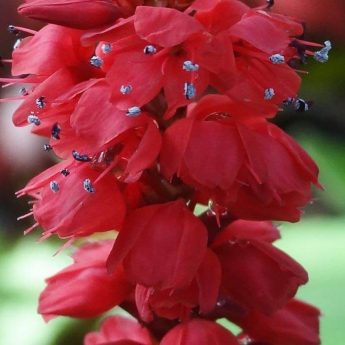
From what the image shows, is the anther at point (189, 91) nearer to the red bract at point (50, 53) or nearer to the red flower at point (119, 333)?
the red bract at point (50, 53)

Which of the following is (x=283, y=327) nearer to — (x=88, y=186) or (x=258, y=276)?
(x=258, y=276)

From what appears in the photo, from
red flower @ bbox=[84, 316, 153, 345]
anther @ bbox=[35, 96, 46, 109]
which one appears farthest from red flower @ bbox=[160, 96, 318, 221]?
red flower @ bbox=[84, 316, 153, 345]

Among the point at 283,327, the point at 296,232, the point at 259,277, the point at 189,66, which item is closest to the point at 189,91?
the point at 189,66

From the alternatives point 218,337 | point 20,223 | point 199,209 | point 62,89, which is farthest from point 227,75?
point 20,223

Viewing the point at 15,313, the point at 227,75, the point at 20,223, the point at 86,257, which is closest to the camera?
the point at 227,75

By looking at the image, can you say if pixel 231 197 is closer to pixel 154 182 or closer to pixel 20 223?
pixel 154 182

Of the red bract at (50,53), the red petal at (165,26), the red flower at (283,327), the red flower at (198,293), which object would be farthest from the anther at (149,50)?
the red flower at (283,327)

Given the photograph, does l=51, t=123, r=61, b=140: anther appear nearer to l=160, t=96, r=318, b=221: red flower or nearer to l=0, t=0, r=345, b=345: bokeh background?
l=160, t=96, r=318, b=221: red flower
